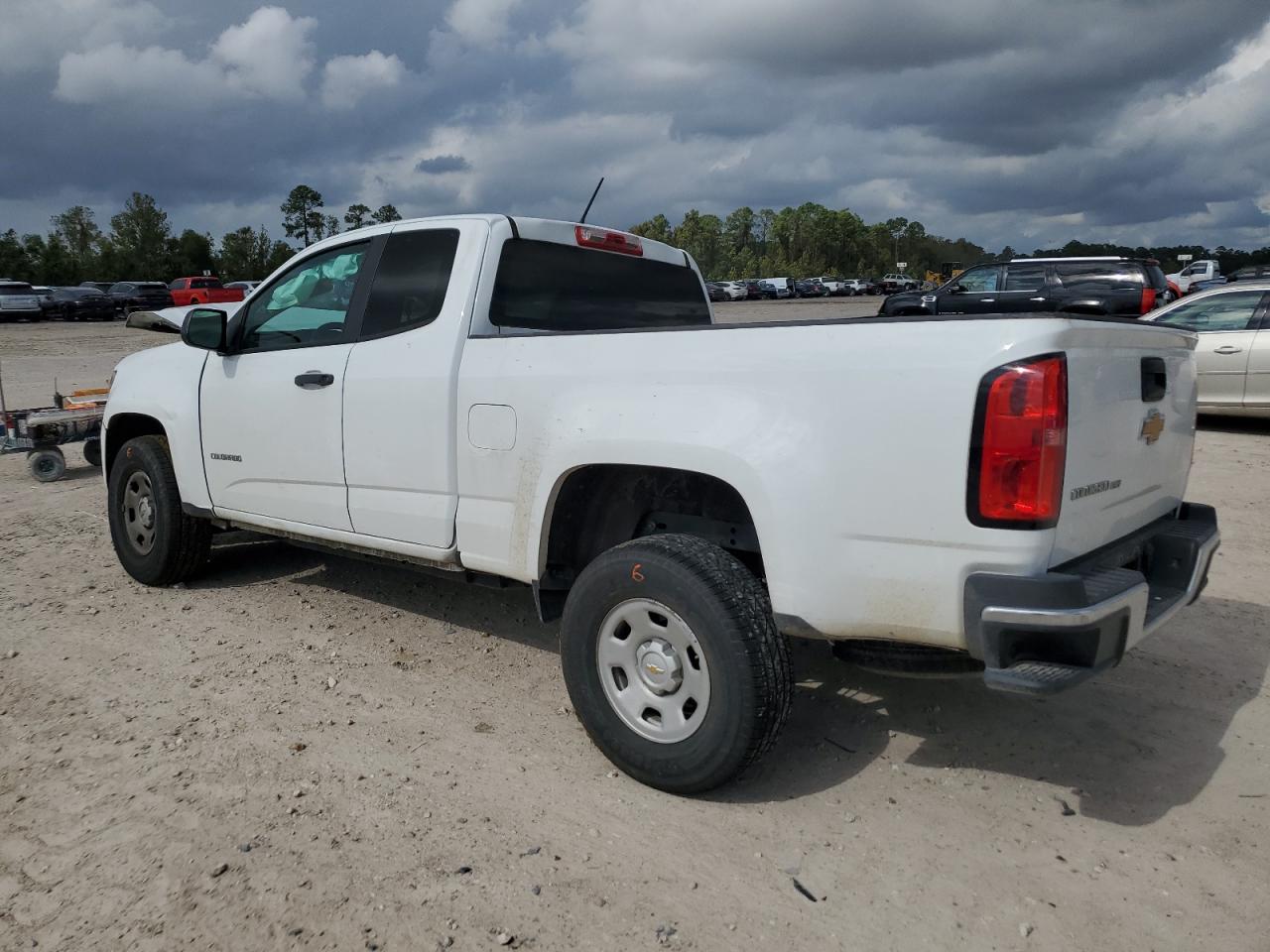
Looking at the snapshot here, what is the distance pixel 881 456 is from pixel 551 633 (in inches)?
100

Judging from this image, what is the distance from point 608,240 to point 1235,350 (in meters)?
8.46

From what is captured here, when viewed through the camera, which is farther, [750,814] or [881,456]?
[750,814]

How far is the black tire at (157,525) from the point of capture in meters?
5.32

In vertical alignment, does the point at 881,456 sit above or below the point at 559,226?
below

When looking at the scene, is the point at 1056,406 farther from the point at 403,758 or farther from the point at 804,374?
the point at 403,758

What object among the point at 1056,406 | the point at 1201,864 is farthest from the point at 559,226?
the point at 1201,864

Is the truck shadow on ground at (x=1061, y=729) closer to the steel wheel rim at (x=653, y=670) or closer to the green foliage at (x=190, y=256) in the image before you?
the steel wheel rim at (x=653, y=670)

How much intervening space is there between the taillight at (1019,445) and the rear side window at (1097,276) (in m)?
15.0

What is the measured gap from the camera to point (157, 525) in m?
5.39

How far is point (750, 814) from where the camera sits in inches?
124

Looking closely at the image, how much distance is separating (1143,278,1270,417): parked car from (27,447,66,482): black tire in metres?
11.0

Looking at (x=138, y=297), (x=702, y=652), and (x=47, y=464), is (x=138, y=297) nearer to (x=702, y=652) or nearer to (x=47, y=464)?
(x=47, y=464)

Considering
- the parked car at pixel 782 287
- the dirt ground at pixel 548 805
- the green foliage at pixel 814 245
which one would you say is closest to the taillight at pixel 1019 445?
the dirt ground at pixel 548 805

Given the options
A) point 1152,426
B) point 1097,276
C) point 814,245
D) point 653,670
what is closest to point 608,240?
point 653,670
